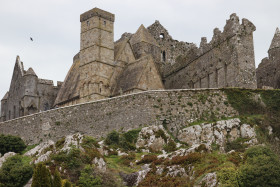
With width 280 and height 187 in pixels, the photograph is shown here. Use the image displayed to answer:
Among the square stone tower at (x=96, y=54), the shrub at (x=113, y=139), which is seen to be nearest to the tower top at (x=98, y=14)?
the square stone tower at (x=96, y=54)

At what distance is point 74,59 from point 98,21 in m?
15.6

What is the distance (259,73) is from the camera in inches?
2576

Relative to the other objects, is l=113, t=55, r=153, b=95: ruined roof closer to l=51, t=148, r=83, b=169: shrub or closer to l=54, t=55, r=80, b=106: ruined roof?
l=54, t=55, r=80, b=106: ruined roof

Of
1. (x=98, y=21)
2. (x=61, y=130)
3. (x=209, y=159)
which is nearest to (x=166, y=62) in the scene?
(x=98, y=21)

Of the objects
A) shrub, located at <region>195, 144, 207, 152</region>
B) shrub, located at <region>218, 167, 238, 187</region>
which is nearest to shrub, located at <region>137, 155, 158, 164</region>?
shrub, located at <region>195, 144, 207, 152</region>

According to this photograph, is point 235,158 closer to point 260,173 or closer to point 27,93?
point 260,173

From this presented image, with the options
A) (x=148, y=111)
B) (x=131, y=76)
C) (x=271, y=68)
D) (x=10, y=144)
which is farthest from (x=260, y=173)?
(x=271, y=68)

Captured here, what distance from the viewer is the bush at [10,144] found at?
54.3 metres

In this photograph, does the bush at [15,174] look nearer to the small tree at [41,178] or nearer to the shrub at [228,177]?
the small tree at [41,178]

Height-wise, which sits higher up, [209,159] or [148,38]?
[148,38]

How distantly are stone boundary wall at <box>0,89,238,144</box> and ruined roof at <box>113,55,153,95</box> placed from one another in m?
5.89

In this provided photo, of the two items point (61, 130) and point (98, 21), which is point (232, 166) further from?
point (98, 21)

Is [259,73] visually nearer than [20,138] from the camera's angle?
No

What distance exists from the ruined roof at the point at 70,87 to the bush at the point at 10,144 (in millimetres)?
11515
